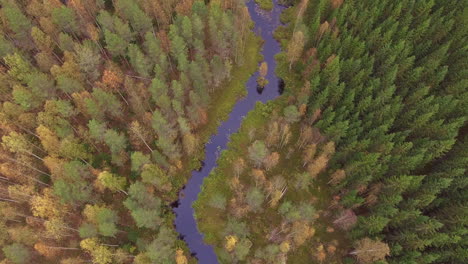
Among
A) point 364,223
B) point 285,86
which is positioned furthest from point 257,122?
point 364,223

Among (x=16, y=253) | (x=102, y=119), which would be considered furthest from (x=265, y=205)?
(x=16, y=253)

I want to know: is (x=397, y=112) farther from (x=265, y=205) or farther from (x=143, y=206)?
(x=143, y=206)

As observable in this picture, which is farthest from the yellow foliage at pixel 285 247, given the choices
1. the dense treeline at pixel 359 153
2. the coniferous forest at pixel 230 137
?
Answer: the coniferous forest at pixel 230 137

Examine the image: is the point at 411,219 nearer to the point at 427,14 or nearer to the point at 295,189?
the point at 295,189

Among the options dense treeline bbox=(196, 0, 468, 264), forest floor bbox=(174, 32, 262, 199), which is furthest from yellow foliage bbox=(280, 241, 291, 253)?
forest floor bbox=(174, 32, 262, 199)

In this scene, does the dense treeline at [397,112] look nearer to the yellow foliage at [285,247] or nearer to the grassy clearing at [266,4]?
the yellow foliage at [285,247]

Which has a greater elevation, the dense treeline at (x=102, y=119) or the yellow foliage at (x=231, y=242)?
the dense treeline at (x=102, y=119)

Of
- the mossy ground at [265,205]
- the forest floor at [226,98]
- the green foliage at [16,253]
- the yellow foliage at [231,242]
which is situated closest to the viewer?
the green foliage at [16,253]
